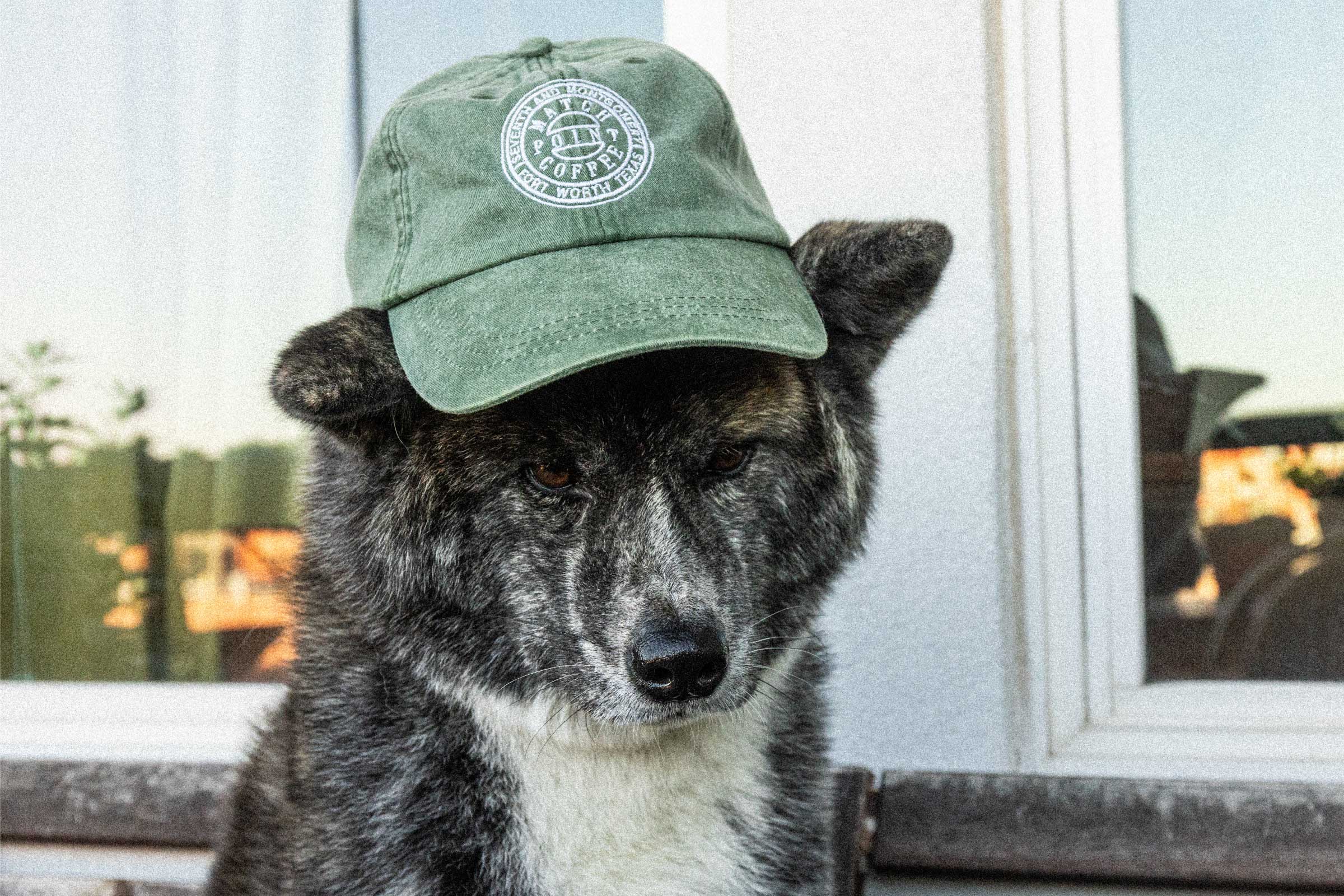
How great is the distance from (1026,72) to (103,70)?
2.36 metres

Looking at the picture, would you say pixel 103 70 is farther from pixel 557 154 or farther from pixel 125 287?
pixel 557 154

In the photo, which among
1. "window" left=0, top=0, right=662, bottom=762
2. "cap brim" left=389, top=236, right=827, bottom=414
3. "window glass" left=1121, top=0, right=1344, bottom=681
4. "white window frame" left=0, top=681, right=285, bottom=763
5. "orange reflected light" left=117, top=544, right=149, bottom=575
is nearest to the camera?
"cap brim" left=389, top=236, right=827, bottom=414

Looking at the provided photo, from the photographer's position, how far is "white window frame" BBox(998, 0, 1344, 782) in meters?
2.36

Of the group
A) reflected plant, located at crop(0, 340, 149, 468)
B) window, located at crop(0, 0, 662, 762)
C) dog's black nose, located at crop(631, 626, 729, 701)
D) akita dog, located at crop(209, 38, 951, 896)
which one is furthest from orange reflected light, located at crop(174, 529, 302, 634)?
dog's black nose, located at crop(631, 626, 729, 701)

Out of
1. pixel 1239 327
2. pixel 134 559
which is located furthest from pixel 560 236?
pixel 134 559

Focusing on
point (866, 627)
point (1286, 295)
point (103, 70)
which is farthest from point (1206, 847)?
point (103, 70)

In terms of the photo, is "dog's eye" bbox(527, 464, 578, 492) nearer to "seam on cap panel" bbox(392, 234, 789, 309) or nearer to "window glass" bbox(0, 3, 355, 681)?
"seam on cap panel" bbox(392, 234, 789, 309)

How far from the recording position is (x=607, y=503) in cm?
146

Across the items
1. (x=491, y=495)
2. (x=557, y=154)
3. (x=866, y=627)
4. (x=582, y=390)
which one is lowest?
(x=866, y=627)

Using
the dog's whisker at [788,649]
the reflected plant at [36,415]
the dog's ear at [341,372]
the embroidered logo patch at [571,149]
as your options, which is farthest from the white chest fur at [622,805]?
the reflected plant at [36,415]

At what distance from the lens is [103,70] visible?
9.78 ft

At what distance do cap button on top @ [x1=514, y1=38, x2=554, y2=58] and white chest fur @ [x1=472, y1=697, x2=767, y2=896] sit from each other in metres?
0.89

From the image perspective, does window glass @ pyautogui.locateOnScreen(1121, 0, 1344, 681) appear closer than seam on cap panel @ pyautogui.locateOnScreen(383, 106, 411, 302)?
No

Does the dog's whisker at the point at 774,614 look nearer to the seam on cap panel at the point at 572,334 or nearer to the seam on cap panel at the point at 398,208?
the seam on cap panel at the point at 572,334
